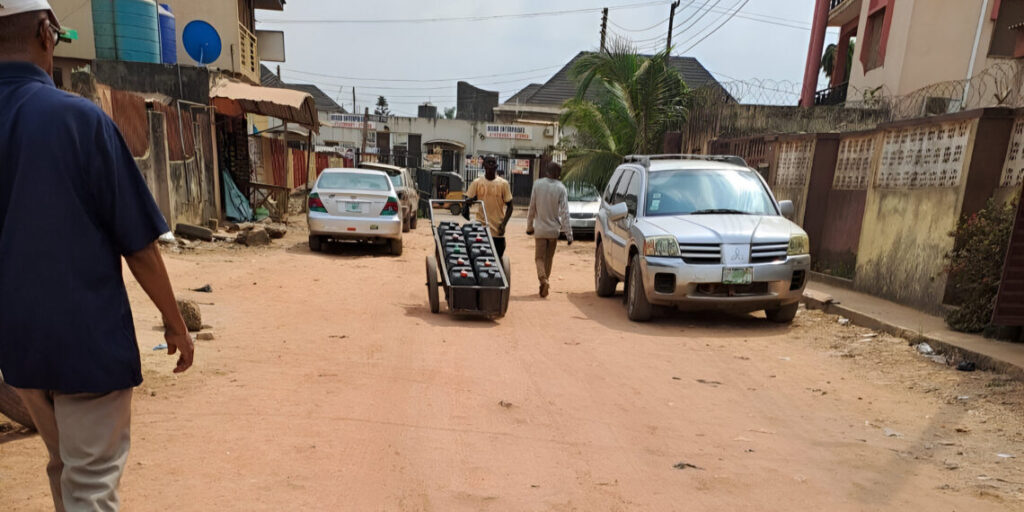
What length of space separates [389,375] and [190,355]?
2.96 metres

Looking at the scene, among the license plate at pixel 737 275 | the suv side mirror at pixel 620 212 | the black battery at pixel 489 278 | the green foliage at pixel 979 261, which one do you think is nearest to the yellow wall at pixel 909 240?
the green foliage at pixel 979 261

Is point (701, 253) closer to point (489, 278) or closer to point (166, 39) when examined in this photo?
point (489, 278)

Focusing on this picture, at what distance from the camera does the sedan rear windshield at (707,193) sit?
27.7 ft

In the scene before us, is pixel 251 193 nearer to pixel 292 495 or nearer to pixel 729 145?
pixel 729 145

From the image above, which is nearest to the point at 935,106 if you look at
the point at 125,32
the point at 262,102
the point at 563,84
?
the point at 262,102

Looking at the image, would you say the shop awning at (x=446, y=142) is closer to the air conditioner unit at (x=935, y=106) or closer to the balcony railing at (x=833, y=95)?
the balcony railing at (x=833, y=95)

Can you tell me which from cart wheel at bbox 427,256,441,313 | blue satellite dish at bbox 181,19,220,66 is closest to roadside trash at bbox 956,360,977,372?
cart wheel at bbox 427,256,441,313

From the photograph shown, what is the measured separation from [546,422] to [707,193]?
518 cm

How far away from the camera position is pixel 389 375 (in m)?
5.29

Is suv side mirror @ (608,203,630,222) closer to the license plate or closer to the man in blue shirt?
the license plate

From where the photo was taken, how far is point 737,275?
7391 millimetres

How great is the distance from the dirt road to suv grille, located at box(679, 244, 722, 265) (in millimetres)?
834

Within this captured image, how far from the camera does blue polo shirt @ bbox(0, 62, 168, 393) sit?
194 centimetres

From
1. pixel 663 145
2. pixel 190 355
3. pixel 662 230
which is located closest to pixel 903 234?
pixel 662 230
